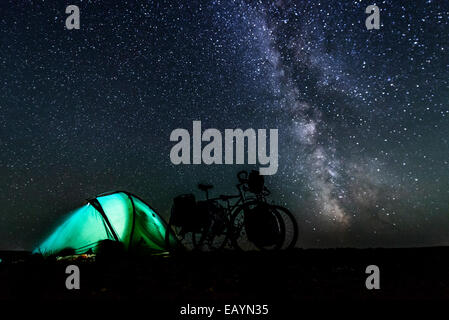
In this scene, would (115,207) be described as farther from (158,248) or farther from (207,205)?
(207,205)

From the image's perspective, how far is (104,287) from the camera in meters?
4.00

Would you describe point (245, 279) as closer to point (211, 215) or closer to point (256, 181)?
point (256, 181)

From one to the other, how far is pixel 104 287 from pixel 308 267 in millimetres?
2449

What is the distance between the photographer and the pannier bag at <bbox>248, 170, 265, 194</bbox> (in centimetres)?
639

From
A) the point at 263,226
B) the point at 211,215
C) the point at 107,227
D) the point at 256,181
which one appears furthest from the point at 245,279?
the point at 107,227

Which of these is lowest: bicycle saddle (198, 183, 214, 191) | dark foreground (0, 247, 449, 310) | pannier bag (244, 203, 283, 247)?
dark foreground (0, 247, 449, 310)

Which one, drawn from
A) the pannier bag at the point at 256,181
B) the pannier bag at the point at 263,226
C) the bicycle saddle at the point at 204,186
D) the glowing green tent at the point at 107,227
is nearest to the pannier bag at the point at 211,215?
the bicycle saddle at the point at 204,186

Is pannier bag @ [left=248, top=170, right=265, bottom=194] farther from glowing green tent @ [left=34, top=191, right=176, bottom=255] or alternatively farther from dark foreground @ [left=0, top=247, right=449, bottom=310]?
glowing green tent @ [left=34, top=191, right=176, bottom=255]

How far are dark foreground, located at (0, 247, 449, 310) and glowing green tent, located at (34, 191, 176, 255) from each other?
1375mm

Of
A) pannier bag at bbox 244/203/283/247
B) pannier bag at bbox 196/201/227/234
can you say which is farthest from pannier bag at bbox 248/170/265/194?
pannier bag at bbox 196/201/227/234

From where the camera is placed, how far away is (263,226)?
20.5 feet

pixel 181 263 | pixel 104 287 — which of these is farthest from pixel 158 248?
pixel 104 287
